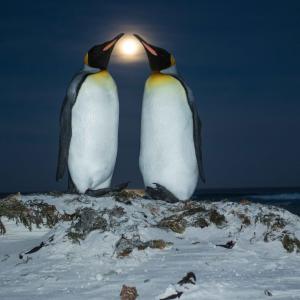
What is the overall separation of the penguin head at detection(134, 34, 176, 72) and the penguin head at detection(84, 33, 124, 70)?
1.86ft

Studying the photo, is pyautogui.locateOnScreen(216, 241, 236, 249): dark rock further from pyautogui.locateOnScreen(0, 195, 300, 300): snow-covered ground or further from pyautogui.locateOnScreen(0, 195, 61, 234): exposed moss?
pyautogui.locateOnScreen(0, 195, 61, 234): exposed moss

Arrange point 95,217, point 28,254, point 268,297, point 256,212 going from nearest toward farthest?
point 268,297 < point 28,254 < point 95,217 < point 256,212

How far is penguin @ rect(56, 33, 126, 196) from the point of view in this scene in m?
8.73

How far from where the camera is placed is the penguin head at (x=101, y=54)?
8.97 meters

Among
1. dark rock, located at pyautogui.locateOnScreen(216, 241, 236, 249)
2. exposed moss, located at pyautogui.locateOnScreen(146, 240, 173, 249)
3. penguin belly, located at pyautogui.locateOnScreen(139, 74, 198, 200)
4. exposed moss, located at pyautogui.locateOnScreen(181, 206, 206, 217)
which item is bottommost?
dark rock, located at pyautogui.locateOnScreen(216, 241, 236, 249)

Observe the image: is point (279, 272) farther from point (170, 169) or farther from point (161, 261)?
point (170, 169)

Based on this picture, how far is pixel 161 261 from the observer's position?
16.2 ft

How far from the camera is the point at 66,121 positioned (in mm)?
8883

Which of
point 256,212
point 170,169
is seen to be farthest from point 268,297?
point 170,169

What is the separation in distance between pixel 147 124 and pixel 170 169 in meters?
0.85

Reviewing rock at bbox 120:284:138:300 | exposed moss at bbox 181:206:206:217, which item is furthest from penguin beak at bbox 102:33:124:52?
rock at bbox 120:284:138:300

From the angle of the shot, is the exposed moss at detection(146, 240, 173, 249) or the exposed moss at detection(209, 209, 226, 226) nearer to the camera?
the exposed moss at detection(146, 240, 173, 249)

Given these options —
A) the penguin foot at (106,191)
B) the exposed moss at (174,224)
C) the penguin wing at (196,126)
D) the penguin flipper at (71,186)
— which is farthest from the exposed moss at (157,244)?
the penguin flipper at (71,186)

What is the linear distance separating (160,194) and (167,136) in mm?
971
